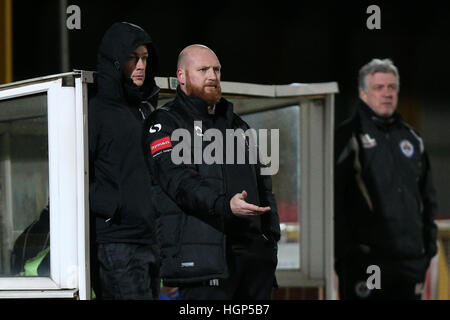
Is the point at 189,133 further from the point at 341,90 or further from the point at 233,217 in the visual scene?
the point at 341,90

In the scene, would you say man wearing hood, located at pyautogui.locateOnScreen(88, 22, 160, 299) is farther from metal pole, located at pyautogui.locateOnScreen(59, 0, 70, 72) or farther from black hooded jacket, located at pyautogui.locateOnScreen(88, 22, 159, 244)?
metal pole, located at pyautogui.locateOnScreen(59, 0, 70, 72)

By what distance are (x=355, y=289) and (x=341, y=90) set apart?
6.77ft

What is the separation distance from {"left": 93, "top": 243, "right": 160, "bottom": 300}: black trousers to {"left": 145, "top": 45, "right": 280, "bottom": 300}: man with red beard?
0.33m

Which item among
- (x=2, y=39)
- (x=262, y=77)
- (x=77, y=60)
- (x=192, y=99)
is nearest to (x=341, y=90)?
(x=262, y=77)

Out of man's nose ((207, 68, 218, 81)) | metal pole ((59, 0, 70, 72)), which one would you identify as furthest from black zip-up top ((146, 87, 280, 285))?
metal pole ((59, 0, 70, 72))

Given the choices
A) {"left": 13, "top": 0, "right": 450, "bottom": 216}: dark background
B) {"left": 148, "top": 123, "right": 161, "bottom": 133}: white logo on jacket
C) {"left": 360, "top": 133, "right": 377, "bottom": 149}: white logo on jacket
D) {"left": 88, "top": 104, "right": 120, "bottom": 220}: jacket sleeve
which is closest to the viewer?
{"left": 148, "top": 123, "right": 161, "bottom": 133}: white logo on jacket

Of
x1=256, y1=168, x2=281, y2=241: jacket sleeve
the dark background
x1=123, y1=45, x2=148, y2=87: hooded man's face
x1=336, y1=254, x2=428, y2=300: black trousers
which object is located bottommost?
x1=336, y1=254, x2=428, y2=300: black trousers

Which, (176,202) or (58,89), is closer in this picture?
(176,202)

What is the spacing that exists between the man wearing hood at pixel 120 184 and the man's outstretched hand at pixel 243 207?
571 millimetres

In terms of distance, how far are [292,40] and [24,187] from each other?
3127mm

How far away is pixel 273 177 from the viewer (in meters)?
4.99

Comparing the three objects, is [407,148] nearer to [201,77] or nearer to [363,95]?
[363,95]

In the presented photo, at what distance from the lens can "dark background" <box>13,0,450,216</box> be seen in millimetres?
6426

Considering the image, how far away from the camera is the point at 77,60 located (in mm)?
6316
